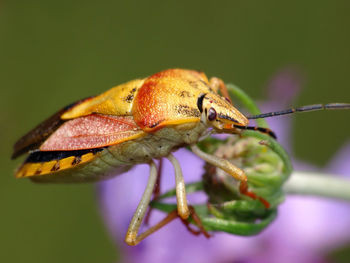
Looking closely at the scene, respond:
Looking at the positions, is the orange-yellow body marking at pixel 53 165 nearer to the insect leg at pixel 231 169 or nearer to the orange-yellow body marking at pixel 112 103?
the orange-yellow body marking at pixel 112 103

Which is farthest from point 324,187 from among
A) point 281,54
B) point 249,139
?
point 281,54

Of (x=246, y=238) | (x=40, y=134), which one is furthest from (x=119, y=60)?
(x=40, y=134)

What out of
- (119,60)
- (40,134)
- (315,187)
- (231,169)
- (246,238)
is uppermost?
(40,134)

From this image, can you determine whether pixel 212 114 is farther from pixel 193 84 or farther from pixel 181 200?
pixel 181 200

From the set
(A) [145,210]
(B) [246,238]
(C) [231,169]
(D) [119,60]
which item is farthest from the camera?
(D) [119,60]

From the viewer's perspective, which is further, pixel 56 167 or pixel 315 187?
pixel 315 187

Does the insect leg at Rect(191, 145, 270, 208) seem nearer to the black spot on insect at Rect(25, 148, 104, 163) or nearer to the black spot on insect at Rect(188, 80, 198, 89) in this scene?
the black spot on insect at Rect(188, 80, 198, 89)

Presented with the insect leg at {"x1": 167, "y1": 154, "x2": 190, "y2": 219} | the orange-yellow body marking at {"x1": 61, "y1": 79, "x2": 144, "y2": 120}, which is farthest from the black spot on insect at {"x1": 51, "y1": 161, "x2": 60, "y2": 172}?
the insect leg at {"x1": 167, "y1": 154, "x2": 190, "y2": 219}
